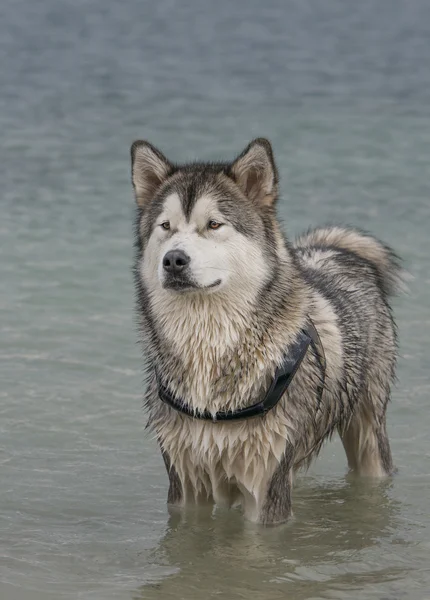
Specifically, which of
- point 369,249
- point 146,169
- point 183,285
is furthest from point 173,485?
point 369,249

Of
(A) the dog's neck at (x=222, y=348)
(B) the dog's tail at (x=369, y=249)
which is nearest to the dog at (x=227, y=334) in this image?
(A) the dog's neck at (x=222, y=348)

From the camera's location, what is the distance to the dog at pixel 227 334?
6570mm

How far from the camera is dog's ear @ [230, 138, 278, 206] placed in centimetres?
670

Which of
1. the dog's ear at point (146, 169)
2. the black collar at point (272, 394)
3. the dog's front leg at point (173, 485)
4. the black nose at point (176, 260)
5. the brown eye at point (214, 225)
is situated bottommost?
the dog's front leg at point (173, 485)

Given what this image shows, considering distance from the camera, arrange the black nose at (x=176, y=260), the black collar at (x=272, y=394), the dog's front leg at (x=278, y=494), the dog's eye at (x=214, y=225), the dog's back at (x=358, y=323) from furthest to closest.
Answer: the dog's back at (x=358, y=323)
the dog's front leg at (x=278, y=494)
the black collar at (x=272, y=394)
the dog's eye at (x=214, y=225)
the black nose at (x=176, y=260)

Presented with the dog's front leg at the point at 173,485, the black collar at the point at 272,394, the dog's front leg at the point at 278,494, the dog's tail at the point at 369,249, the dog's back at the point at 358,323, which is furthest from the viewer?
the dog's tail at the point at 369,249

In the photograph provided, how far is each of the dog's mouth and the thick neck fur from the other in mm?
160

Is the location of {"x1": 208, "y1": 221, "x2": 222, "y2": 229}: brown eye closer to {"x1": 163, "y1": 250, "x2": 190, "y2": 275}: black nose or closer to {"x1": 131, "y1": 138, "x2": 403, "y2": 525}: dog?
{"x1": 131, "y1": 138, "x2": 403, "y2": 525}: dog

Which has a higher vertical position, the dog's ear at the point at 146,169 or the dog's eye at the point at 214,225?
the dog's ear at the point at 146,169

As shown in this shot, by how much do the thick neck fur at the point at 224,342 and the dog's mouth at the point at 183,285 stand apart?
160 mm

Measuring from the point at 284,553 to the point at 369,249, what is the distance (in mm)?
2245

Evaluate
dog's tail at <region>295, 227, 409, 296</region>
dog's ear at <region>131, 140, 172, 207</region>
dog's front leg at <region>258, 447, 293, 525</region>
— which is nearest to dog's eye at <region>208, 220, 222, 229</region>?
dog's ear at <region>131, 140, 172, 207</region>

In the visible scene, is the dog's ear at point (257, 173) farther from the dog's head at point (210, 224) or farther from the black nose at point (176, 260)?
the black nose at point (176, 260)

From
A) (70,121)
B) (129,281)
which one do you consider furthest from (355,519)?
(70,121)
